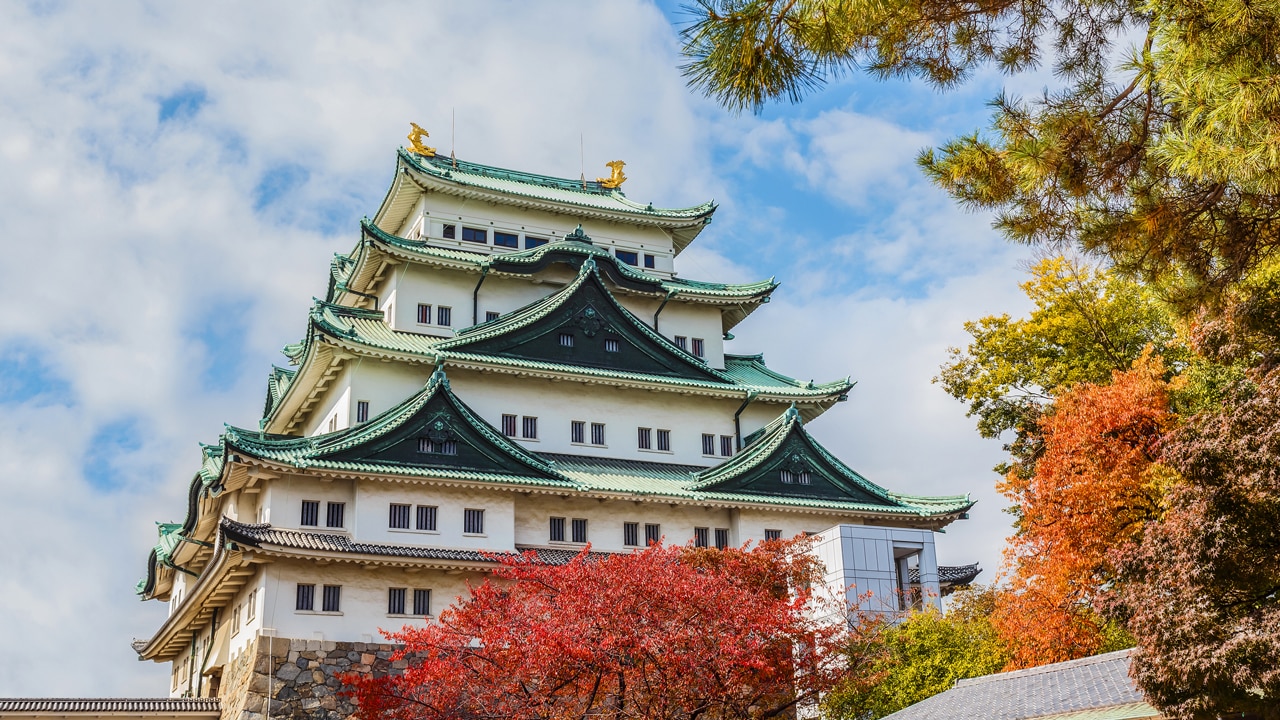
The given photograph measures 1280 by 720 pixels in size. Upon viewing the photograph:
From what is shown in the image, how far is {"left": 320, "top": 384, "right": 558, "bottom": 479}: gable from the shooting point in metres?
31.9

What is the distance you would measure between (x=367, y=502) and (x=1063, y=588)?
17741 mm

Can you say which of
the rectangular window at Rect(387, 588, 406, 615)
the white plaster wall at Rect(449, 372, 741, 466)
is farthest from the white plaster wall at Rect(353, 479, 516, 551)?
the white plaster wall at Rect(449, 372, 741, 466)

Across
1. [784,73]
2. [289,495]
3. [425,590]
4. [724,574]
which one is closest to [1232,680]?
[784,73]

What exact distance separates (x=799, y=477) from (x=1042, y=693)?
19.3 metres

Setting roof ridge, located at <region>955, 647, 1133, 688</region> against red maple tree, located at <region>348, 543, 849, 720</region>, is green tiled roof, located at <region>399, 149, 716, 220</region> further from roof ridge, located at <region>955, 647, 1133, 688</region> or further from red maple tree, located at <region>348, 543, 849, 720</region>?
roof ridge, located at <region>955, 647, 1133, 688</region>

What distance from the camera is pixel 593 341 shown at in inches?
1500

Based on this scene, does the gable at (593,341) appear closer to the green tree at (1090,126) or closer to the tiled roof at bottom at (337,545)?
the tiled roof at bottom at (337,545)

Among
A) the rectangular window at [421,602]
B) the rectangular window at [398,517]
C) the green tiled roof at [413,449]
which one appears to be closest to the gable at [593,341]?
the green tiled roof at [413,449]

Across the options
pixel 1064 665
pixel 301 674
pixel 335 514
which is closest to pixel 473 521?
pixel 335 514

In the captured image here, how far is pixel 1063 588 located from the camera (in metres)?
25.1

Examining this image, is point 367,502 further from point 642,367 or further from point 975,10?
point 975,10

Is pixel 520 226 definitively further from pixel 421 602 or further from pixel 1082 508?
pixel 1082 508

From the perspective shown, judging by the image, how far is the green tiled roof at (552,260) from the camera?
3862 cm

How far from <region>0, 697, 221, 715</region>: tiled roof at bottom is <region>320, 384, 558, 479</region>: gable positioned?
7762 mm
